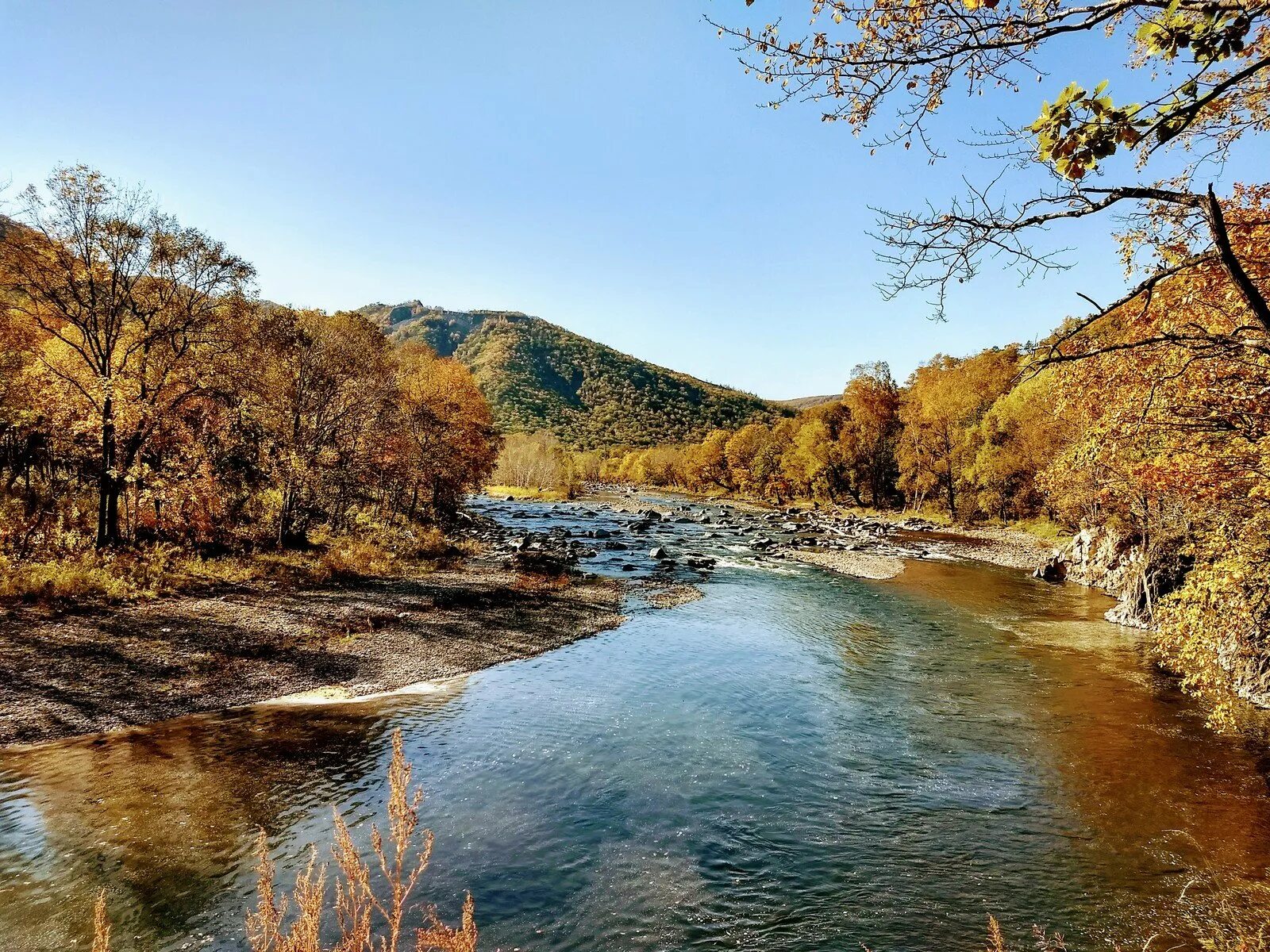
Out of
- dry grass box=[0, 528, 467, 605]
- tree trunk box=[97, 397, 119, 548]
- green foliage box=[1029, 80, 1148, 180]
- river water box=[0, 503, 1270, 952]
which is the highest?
green foliage box=[1029, 80, 1148, 180]

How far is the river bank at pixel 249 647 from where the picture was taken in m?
12.2

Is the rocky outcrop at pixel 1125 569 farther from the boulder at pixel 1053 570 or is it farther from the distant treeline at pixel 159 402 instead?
the distant treeline at pixel 159 402

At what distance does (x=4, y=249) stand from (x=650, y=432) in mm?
164079

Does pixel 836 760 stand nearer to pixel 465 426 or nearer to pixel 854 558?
pixel 854 558

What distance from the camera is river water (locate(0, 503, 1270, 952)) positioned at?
24.7 ft

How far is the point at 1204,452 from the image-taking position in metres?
9.23

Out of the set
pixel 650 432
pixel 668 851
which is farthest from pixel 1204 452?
pixel 650 432

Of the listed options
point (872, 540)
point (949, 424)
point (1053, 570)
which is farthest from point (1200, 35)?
point (949, 424)

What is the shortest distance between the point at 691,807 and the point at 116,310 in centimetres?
2426

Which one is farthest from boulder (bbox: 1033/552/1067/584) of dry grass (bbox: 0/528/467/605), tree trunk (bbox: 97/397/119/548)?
tree trunk (bbox: 97/397/119/548)

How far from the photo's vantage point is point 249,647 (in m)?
16.0

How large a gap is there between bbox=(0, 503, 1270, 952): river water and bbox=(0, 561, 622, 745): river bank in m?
1.21

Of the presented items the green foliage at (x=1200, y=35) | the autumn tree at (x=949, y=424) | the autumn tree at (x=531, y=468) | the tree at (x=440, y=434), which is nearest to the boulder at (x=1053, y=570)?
the autumn tree at (x=949, y=424)

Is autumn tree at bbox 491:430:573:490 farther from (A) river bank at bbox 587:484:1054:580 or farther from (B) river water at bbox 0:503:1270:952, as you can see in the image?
(B) river water at bbox 0:503:1270:952
